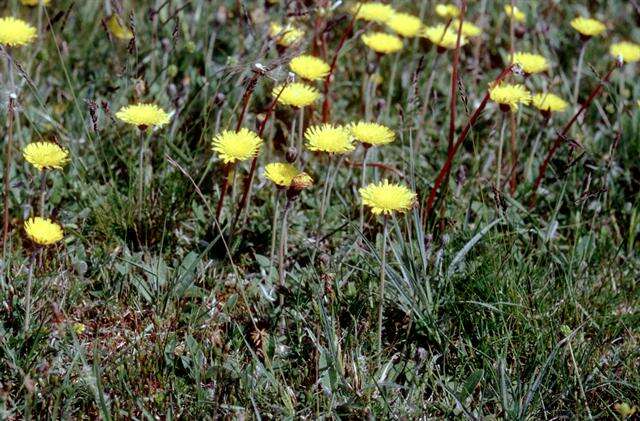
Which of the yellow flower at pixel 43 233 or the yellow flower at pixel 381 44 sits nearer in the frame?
the yellow flower at pixel 43 233

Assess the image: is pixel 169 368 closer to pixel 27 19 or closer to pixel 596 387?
pixel 596 387

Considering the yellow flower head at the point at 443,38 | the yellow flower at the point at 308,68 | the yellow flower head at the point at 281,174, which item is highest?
the yellow flower head at the point at 443,38

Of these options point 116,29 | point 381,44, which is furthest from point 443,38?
point 116,29

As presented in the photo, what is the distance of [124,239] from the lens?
2.24 m

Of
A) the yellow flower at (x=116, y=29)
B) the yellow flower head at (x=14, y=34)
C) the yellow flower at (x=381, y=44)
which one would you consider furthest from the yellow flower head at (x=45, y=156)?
the yellow flower at (x=381, y=44)

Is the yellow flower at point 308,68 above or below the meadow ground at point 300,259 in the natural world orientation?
above

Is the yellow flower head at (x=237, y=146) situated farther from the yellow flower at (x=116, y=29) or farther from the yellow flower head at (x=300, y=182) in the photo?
the yellow flower at (x=116, y=29)

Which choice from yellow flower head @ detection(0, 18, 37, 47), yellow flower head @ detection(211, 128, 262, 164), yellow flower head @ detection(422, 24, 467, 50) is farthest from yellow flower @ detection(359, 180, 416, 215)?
yellow flower head @ detection(0, 18, 37, 47)

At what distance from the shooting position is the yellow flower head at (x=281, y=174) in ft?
6.24

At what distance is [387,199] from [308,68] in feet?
2.14

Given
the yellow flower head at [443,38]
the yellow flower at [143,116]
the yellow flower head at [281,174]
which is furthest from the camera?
the yellow flower head at [443,38]

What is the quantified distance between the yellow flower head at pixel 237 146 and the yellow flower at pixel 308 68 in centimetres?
34

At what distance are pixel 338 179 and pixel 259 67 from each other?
2.46 feet

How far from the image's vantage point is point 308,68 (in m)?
2.27
